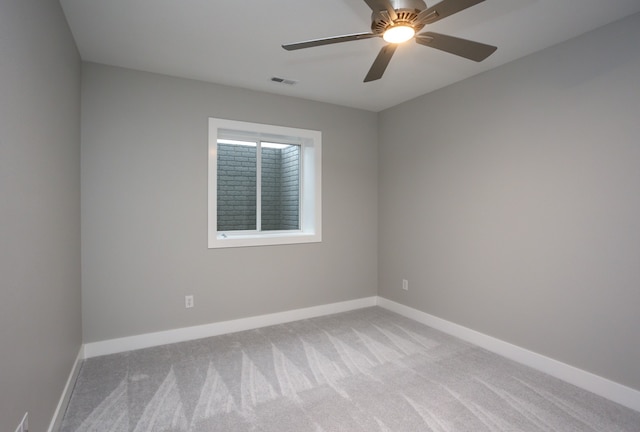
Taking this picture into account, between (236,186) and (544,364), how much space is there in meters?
3.39

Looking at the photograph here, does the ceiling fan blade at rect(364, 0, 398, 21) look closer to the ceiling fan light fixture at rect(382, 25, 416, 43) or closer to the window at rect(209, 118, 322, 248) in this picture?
the ceiling fan light fixture at rect(382, 25, 416, 43)

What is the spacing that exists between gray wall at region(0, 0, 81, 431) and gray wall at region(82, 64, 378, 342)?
48 cm

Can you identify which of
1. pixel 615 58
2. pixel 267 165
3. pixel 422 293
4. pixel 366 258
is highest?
pixel 615 58

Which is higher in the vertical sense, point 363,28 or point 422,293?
point 363,28

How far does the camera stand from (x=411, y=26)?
5.50 ft

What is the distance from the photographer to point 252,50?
8.91 ft

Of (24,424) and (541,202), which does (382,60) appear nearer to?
(541,202)

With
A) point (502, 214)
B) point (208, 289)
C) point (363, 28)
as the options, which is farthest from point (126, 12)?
point (502, 214)

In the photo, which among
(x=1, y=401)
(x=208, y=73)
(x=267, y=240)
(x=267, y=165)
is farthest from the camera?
(x=267, y=165)

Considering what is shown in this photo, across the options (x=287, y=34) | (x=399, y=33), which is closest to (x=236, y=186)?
→ (x=287, y=34)

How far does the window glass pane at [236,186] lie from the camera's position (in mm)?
3785

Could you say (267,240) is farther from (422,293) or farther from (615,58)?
(615,58)

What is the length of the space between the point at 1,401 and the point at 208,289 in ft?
7.27

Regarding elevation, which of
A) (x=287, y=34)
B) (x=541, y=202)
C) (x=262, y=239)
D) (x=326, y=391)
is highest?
(x=287, y=34)
